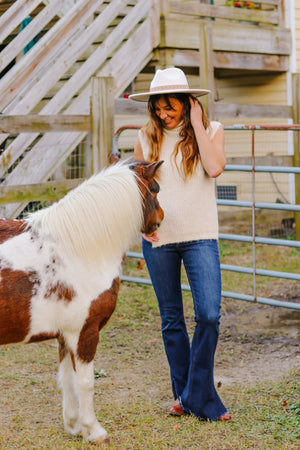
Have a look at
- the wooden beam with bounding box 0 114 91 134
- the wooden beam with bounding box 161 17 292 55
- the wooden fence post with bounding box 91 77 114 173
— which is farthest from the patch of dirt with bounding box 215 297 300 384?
the wooden beam with bounding box 161 17 292 55

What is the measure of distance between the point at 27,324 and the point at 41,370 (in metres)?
1.65

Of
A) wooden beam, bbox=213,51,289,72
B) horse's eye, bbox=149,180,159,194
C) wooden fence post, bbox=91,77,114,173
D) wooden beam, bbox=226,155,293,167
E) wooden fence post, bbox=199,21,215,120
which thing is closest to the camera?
horse's eye, bbox=149,180,159,194

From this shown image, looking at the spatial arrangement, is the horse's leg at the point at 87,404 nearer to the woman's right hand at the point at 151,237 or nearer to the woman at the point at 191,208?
the woman at the point at 191,208

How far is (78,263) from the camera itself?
3.23m

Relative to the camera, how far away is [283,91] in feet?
35.4

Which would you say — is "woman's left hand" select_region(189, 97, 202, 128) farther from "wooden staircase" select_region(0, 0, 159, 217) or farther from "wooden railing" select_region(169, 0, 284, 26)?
"wooden railing" select_region(169, 0, 284, 26)

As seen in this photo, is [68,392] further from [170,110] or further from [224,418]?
[170,110]

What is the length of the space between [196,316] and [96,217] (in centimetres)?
80

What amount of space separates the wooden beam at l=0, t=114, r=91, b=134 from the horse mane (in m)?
2.60

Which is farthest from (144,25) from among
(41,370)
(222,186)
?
(41,370)

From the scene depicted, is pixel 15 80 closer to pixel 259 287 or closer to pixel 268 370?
pixel 259 287

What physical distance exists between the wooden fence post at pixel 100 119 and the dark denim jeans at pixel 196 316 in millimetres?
2973

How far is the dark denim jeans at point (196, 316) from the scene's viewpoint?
11.4 ft

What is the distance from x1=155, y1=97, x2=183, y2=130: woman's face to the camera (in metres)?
3.49
